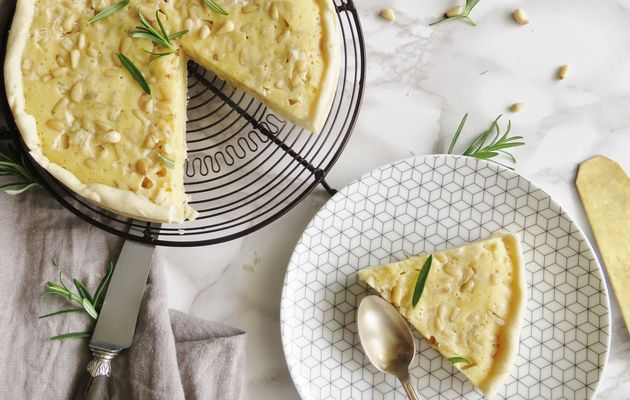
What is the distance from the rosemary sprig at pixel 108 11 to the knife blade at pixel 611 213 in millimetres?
1995

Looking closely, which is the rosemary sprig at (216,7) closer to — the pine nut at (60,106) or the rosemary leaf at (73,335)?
the pine nut at (60,106)

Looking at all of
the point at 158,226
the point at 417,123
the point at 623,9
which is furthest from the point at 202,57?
the point at 623,9

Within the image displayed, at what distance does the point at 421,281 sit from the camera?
8.64ft

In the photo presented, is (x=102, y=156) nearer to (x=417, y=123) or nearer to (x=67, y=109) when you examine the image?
(x=67, y=109)

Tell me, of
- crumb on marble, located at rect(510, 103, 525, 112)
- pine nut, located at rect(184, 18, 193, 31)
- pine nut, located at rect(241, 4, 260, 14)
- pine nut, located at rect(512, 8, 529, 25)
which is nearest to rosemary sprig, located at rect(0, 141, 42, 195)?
pine nut, located at rect(184, 18, 193, 31)

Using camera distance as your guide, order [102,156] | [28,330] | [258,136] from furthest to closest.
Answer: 1. [258,136]
2. [28,330]
3. [102,156]

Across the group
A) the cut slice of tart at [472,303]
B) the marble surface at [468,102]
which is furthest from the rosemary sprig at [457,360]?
the marble surface at [468,102]

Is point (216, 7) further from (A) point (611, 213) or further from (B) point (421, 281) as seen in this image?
(A) point (611, 213)

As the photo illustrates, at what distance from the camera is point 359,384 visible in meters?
2.79

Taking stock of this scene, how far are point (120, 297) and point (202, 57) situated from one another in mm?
1006

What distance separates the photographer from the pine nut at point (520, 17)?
9.56 ft

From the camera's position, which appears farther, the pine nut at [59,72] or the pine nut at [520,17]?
the pine nut at [520,17]

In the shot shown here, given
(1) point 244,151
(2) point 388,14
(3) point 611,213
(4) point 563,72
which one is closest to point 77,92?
(1) point 244,151

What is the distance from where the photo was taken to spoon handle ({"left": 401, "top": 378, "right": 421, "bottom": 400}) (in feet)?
8.73
